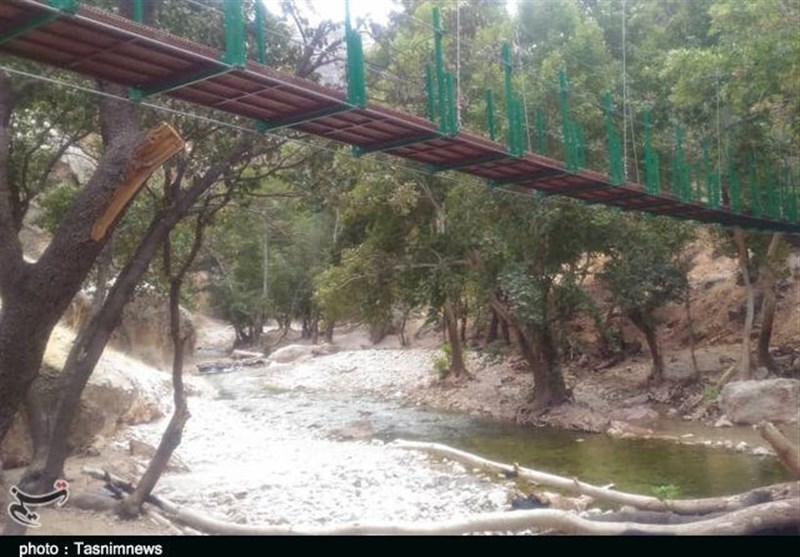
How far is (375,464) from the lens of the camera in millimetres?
9836

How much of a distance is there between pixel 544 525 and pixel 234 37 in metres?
3.55

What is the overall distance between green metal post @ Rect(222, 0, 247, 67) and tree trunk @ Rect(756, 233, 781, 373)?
36.6ft

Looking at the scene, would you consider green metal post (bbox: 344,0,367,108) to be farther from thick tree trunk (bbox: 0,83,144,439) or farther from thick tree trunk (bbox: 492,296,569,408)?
thick tree trunk (bbox: 492,296,569,408)

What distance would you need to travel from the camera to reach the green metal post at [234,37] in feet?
15.4

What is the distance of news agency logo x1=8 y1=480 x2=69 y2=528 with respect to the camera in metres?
5.12

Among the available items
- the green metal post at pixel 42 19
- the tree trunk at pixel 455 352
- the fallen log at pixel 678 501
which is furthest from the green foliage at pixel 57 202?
the tree trunk at pixel 455 352

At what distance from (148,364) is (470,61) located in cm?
947

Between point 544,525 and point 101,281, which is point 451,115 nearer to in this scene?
point 544,525

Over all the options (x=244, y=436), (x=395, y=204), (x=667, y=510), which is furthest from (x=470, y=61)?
(x=667, y=510)

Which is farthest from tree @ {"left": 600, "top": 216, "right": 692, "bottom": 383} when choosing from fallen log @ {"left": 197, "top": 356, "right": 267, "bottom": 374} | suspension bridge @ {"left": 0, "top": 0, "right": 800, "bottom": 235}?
fallen log @ {"left": 197, "top": 356, "right": 267, "bottom": 374}

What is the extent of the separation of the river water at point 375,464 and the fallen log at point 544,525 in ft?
2.97

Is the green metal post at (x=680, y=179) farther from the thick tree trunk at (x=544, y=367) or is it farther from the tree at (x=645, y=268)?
the thick tree trunk at (x=544, y=367)
